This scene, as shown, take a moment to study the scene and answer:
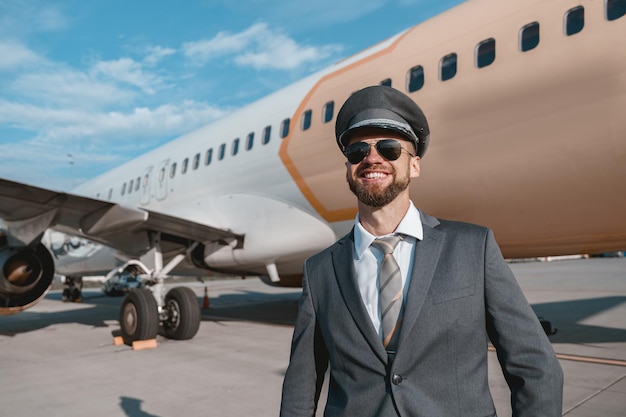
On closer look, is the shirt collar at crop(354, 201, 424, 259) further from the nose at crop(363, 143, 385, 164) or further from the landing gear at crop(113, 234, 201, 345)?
the landing gear at crop(113, 234, 201, 345)

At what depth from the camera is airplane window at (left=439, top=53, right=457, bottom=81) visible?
6.06m

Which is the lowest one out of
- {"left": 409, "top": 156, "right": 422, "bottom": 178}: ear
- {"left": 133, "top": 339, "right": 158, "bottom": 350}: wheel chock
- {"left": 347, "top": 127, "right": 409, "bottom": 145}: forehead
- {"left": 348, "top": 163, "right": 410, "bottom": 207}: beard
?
{"left": 133, "top": 339, "right": 158, "bottom": 350}: wheel chock

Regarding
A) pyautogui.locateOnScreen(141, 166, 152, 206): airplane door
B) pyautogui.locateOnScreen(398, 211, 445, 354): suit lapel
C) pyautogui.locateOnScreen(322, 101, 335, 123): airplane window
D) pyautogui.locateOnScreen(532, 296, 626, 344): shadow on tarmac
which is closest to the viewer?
pyautogui.locateOnScreen(398, 211, 445, 354): suit lapel

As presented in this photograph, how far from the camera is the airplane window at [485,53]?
5.66 meters

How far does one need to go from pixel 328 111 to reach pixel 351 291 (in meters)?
6.33

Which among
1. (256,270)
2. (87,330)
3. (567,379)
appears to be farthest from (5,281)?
(567,379)

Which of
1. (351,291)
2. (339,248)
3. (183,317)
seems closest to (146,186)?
(183,317)

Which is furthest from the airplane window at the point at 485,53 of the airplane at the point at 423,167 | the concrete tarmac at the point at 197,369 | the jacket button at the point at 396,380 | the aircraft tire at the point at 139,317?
the aircraft tire at the point at 139,317

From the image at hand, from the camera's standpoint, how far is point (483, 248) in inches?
67.9

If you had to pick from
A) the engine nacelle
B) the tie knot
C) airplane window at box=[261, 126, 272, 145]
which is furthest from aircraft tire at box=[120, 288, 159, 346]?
the tie knot

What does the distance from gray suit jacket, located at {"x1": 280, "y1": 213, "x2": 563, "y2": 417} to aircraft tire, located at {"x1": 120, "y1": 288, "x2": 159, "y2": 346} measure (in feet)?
24.8

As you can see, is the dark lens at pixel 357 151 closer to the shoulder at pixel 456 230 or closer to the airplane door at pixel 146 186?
the shoulder at pixel 456 230

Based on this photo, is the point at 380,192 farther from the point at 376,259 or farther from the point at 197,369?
the point at 197,369

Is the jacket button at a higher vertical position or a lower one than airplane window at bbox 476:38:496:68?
lower
